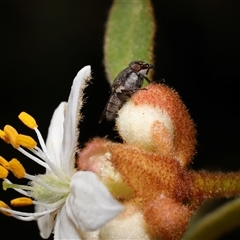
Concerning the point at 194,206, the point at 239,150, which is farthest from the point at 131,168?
the point at 239,150

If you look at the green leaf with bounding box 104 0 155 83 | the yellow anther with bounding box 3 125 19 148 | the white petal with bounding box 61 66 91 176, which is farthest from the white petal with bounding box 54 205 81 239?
the green leaf with bounding box 104 0 155 83

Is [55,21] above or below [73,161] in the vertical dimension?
above

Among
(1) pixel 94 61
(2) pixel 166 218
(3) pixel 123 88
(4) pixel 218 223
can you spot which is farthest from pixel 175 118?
(1) pixel 94 61

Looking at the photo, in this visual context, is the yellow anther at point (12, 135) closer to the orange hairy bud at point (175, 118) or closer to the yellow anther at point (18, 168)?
the yellow anther at point (18, 168)

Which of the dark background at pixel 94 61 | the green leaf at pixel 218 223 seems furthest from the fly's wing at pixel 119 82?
the dark background at pixel 94 61

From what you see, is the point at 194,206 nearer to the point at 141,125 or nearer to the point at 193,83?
the point at 141,125

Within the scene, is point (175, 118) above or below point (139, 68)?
below

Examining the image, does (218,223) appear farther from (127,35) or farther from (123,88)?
(127,35)
